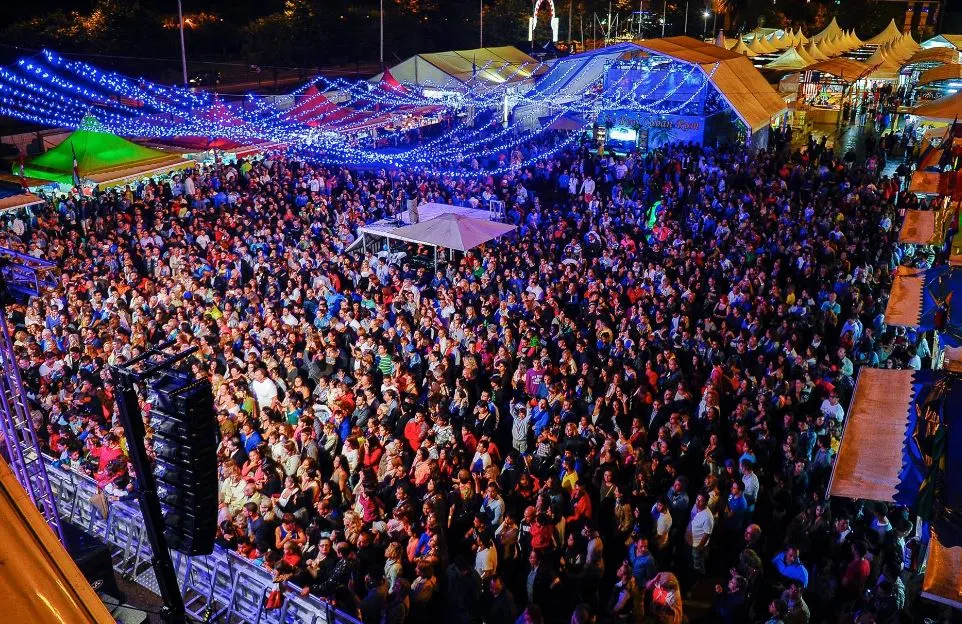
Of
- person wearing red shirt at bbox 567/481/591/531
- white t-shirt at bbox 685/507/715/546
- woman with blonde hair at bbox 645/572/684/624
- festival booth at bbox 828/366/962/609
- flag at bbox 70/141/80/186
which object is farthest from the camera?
flag at bbox 70/141/80/186

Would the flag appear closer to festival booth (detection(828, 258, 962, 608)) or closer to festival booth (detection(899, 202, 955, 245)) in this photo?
festival booth (detection(899, 202, 955, 245))

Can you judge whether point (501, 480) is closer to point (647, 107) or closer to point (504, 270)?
point (504, 270)

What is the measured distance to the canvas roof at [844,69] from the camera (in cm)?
2725

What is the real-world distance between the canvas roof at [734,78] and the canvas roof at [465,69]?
7.01 metres

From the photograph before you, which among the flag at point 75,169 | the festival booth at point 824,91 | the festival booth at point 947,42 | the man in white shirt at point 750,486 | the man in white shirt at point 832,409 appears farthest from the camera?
the festival booth at point 947,42

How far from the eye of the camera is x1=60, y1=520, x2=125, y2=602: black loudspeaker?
5293 millimetres

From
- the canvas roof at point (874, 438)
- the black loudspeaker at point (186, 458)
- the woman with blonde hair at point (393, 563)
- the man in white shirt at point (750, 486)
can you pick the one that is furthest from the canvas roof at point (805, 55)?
the black loudspeaker at point (186, 458)

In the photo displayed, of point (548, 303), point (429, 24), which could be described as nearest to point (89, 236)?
point (548, 303)

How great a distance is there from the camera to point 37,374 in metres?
9.65

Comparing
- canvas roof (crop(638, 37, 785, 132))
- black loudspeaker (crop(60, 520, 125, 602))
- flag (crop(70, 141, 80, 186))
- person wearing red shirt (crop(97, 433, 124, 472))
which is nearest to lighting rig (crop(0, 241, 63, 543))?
black loudspeaker (crop(60, 520, 125, 602))

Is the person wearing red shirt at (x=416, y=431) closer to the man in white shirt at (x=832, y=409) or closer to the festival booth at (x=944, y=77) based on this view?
the man in white shirt at (x=832, y=409)

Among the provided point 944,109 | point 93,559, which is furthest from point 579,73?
point 93,559

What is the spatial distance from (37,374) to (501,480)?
632 centimetres

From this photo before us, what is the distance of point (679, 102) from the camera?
70.7 feet
